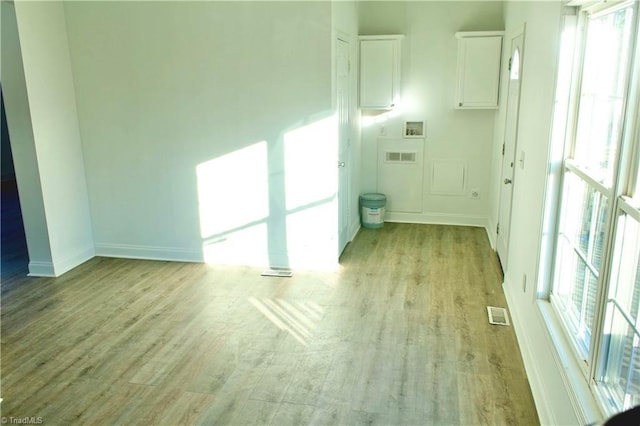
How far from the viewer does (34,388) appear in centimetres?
294

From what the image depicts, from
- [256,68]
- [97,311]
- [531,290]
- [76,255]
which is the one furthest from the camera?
[76,255]

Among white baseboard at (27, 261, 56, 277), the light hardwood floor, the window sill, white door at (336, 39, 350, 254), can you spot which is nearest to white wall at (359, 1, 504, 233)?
white door at (336, 39, 350, 254)

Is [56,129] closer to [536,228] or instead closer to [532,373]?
[536,228]

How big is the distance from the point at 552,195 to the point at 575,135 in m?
0.34

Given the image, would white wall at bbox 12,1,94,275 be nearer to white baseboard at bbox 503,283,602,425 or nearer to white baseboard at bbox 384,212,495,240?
white baseboard at bbox 384,212,495,240

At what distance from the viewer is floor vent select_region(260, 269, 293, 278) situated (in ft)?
15.2

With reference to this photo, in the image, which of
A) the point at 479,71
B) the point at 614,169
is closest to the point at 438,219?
the point at 479,71

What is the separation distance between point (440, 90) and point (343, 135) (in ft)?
5.33

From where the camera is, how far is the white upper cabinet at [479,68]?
17.8 feet

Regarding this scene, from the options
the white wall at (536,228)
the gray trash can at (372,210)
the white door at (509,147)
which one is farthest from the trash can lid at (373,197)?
the white wall at (536,228)

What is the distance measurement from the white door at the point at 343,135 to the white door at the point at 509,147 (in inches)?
60.4

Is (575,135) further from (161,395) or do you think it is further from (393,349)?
(161,395)

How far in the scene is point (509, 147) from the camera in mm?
4496

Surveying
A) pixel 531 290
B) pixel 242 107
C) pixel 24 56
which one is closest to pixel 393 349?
pixel 531 290
